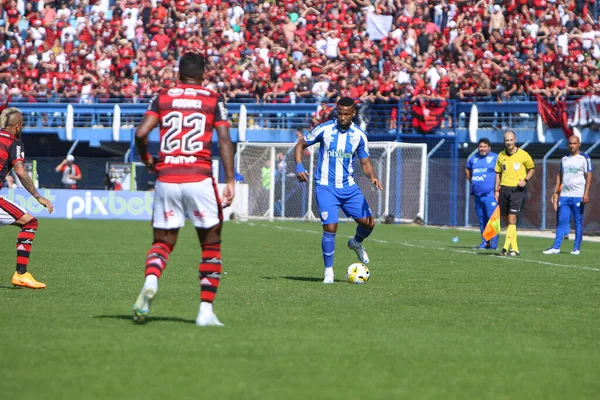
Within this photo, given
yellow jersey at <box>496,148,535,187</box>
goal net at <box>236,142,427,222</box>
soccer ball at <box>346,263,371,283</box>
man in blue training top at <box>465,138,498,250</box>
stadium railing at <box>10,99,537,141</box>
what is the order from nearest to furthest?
1. soccer ball at <box>346,263,371,283</box>
2. yellow jersey at <box>496,148,535,187</box>
3. man in blue training top at <box>465,138,498,250</box>
4. stadium railing at <box>10,99,537,141</box>
5. goal net at <box>236,142,427,222</box>

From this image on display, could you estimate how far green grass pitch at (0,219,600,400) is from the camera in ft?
18.1

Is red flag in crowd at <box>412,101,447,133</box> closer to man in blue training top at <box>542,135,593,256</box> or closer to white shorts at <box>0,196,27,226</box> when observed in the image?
man in blue training top at <box>542,135,593,256</box>

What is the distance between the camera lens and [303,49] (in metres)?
35.3

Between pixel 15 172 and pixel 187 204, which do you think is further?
pixel 15 172

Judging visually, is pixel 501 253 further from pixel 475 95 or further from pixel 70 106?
pixel 70 106

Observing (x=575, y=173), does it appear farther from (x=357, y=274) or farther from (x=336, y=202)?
(x=357, y=274)

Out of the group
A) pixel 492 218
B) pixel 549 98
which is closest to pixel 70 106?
pixel 549 98

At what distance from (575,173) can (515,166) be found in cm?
130

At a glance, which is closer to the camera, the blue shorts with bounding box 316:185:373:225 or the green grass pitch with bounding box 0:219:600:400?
the green grass pitch with bounding box 0:219:600:400

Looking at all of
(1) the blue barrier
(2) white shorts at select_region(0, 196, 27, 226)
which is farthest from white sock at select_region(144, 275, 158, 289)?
(1) the blue barrier

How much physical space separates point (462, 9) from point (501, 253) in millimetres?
16544

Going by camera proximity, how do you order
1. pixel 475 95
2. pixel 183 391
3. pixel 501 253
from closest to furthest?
pixel 183 391 < pixel 501 253 < pixel 475 95

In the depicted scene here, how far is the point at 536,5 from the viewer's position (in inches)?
1210

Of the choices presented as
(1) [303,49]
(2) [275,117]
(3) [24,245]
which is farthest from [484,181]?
(1) [303,49]
